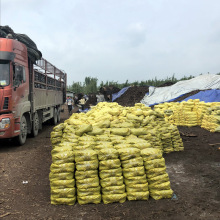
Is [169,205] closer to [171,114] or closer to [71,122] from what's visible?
[71,122]

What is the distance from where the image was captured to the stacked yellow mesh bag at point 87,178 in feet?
14.1

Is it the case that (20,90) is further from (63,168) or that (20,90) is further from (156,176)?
(156,176)

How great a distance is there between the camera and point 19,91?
8.60m

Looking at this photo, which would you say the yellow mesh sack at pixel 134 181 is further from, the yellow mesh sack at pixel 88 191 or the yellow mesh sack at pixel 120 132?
the yellow mesh sack at pixel 120 132

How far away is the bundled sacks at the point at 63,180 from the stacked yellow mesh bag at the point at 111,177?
54 centimetres

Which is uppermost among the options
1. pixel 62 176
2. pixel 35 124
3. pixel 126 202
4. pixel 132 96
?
pixel 132 96

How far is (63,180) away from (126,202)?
1.20m

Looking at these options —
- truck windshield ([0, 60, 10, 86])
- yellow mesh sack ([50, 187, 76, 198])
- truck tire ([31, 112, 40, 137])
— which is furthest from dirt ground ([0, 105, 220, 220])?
truck tire ([31, 112, 40, 137])

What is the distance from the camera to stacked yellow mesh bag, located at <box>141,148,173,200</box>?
4.45 metres

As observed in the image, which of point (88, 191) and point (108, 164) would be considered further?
point (108, 164)

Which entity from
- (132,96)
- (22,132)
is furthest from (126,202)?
(132,96)

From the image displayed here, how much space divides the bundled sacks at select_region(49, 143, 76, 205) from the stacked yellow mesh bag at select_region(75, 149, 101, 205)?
11cm

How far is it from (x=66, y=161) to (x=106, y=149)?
78 cm

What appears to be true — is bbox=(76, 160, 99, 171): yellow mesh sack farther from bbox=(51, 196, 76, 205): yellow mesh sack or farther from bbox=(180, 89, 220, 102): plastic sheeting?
bbox=(180, 89, 220, 102): plastic sheeting
